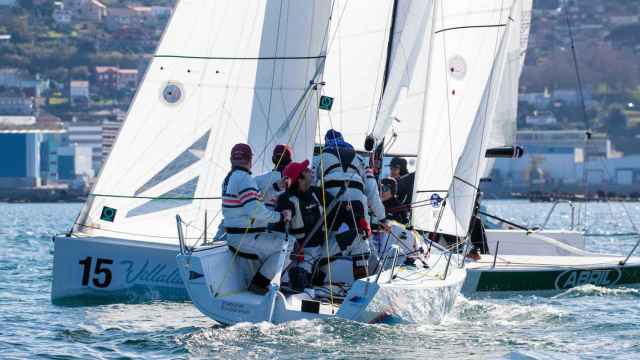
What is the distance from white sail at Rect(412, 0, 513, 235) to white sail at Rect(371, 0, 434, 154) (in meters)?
1.53

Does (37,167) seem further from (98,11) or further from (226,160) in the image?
(226,160)

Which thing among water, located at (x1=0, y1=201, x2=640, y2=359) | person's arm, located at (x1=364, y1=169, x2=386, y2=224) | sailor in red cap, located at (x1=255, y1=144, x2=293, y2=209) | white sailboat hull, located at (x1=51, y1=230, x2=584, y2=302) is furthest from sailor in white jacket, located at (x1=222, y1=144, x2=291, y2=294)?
white sailboat hull, located at (x1=51, y1=230, x2=584, y2=302)

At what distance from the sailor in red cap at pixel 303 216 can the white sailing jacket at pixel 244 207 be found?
0.99 feet

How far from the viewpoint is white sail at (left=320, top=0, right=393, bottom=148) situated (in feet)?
47.6

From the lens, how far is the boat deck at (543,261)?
13688mm

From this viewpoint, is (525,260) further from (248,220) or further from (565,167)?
(565,167)

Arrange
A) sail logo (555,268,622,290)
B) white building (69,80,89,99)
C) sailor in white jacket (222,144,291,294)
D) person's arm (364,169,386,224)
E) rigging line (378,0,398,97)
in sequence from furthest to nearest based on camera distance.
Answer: white building (69,80,89,99), rigging line (378,0,398,97), sail logo (555,268,622,290), person's arm (364,169,386,224), sailor in white jacket (222,144,291,294)

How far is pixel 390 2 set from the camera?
1500 cm

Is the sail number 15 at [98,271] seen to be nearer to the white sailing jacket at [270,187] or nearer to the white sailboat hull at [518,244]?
the white sailing jacket at [270,187]

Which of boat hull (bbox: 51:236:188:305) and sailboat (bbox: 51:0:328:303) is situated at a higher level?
sailboat (bbox: 51:0:328:303)

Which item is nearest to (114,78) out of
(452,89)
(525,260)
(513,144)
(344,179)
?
(513,144)

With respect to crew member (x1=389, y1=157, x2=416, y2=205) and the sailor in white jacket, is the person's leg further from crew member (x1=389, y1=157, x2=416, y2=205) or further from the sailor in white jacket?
crew member (x1=389, y1=157, x2=416, y2=205)

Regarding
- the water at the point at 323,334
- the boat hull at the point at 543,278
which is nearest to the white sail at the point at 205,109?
the water at the point at 323,334

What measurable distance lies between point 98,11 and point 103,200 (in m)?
122
